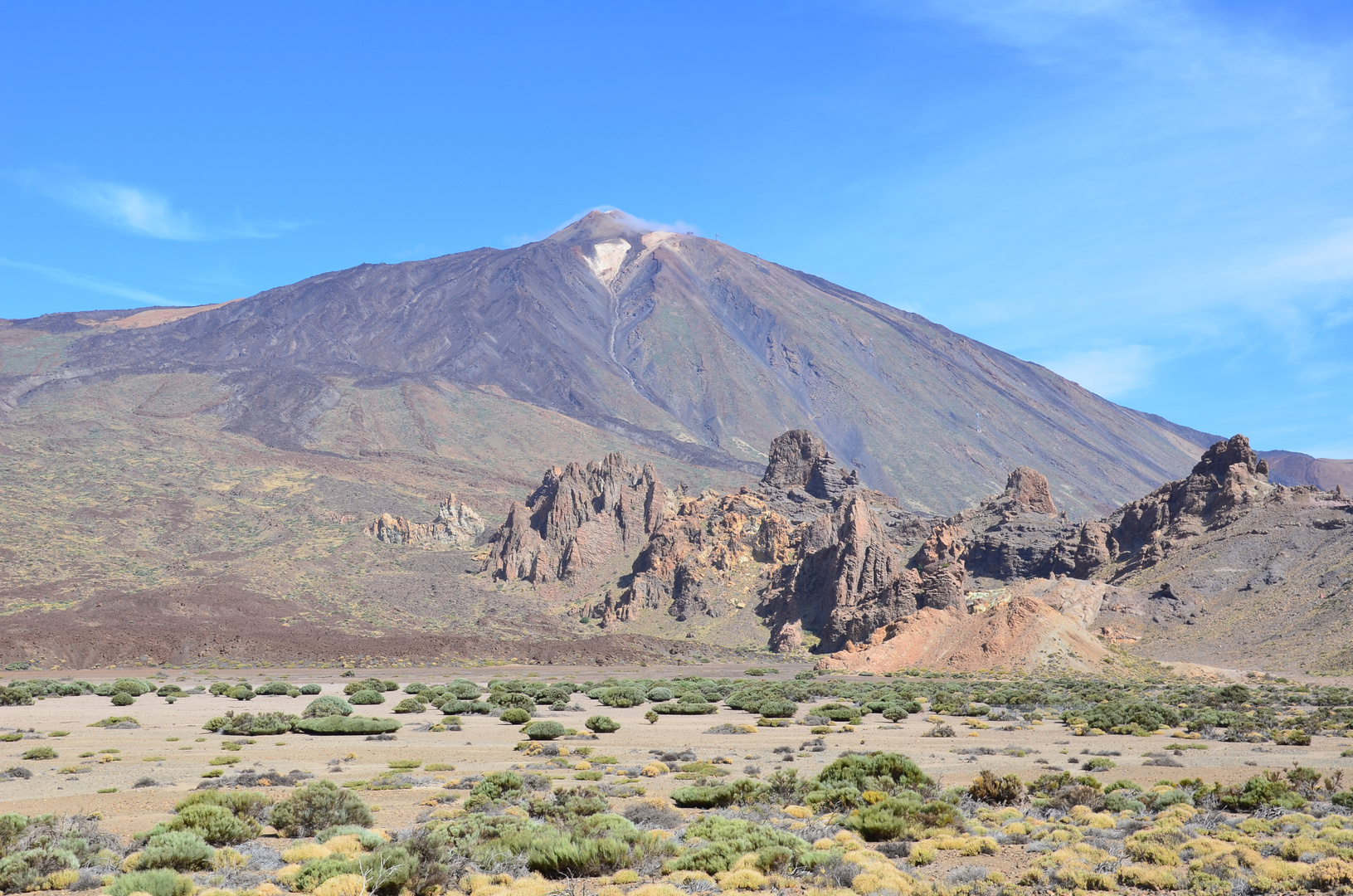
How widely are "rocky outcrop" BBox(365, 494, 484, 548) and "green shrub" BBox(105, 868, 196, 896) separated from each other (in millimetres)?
100047

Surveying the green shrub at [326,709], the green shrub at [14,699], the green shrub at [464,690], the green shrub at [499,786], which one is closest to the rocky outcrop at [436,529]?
the green shrub at [464,690]

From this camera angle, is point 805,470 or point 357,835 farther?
point 805,470

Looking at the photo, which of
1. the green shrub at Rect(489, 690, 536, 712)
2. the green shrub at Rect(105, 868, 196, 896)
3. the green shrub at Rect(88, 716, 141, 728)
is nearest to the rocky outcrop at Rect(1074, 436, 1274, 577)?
the green shrub at Rect(489, 690, 536, 712)

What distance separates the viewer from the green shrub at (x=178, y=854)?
12.1 meters

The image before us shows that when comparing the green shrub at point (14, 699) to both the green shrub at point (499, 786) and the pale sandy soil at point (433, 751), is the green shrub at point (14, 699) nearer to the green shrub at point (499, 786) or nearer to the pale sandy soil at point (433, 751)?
the pale sandy soil at point (433, 751)

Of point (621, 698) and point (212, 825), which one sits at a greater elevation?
point (212, 825)

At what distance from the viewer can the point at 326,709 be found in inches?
1288

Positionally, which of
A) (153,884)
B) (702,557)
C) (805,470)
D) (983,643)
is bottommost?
(153,884)

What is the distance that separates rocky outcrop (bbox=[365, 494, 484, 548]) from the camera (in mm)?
109312

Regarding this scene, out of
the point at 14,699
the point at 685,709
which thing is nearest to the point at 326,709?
the point at 685,709

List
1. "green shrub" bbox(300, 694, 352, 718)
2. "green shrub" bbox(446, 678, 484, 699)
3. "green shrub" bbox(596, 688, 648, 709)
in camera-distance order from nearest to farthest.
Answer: "green shrub" bbox(300, 694, 352, 718) → "green shrub" bbox(596, 688, 648, 709) → "green shrub" bbox(446, 678, 484, 699)

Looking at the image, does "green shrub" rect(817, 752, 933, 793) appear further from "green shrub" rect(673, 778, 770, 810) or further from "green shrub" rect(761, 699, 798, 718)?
"green shrub" rect(761, 699, 798, 718)

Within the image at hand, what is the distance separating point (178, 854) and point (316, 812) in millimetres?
2572

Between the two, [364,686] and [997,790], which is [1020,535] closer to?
[364,686]
